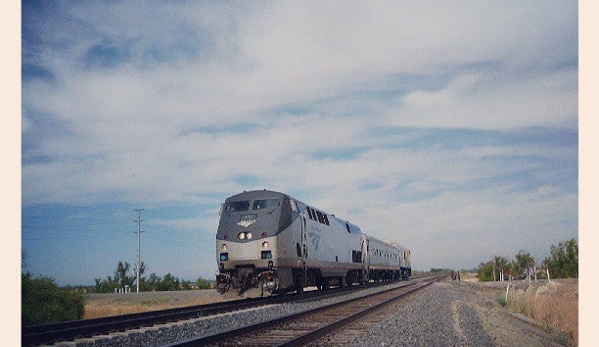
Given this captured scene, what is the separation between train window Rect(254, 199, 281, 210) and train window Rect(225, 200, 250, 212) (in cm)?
38

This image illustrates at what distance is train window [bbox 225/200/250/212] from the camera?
1990cm

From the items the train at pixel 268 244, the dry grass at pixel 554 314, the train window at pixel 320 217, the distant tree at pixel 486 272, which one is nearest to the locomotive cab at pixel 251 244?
the train at pixel 268 244

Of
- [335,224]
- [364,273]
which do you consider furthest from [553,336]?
[364,273]

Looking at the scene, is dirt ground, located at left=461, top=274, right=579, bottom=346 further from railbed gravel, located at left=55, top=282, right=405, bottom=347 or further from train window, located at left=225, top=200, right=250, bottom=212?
train window, located at left=225, top=200, right=250, bottom=212

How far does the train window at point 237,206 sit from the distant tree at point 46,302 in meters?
6.70

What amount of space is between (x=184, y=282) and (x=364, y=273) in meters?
22.1

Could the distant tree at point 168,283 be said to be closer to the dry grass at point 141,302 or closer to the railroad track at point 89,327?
the dry grass at point 141,302

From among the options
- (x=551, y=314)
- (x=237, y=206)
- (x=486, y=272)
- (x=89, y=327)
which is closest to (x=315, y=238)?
(x=237, y=206)

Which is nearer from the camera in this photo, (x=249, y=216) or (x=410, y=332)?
(x=410, y=332)

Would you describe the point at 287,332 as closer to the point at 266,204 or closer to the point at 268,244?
the point at 268,244

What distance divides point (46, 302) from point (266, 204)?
8644 millimetres

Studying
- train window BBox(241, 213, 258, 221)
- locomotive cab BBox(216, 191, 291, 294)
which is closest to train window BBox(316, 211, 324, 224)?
locomotive cab BBox(216, 191, 291, 294)

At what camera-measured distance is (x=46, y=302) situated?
688 inches

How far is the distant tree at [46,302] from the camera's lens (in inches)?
627
